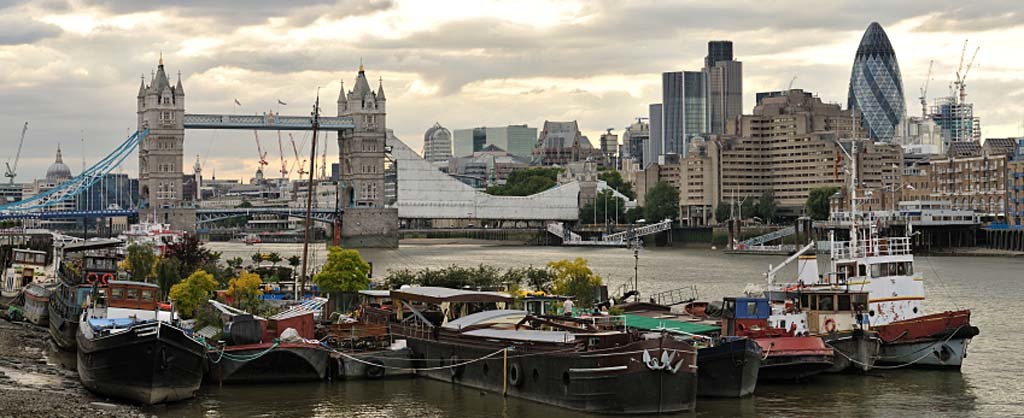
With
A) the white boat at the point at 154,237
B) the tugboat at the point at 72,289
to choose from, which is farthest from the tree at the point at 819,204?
the tugboat at the point at 72,289

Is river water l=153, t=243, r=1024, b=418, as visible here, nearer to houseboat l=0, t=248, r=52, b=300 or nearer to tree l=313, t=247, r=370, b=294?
tree l=313, t=247, r=370, b=294

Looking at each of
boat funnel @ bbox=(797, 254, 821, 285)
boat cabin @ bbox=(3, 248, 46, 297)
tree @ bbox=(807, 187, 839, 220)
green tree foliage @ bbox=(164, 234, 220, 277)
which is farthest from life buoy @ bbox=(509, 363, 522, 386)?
tree @ bbox=(807, 187, 839, 220)

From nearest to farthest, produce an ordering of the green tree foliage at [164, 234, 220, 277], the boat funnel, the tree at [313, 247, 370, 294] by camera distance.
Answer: the boat funnel → the tree at [313, 247, 370, 294] → the green tree foliage at [164, 234, 220, 277]

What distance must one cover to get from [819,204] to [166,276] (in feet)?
371

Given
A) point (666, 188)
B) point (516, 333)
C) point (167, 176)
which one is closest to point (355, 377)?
point (516, 333)

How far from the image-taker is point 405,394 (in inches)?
1319

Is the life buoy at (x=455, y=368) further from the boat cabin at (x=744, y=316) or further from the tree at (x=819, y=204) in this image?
the tree at (x=819, y=204)

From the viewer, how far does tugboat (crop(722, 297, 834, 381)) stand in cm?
3428

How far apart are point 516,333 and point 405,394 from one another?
3057 millimetres

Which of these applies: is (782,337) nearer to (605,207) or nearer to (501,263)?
(501,263)

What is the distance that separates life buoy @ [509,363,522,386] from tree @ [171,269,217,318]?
1362 centimetres

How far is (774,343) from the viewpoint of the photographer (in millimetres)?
34594

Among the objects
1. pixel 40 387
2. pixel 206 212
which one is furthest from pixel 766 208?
pixel 40 387

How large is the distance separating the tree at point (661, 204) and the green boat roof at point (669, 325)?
470ft
